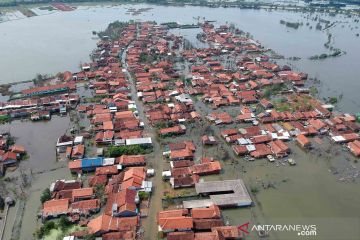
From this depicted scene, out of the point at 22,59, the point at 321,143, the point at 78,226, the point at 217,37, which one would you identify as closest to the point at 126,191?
the point at 78,226

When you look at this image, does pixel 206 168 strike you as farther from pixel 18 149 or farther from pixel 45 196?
pixel 18 149

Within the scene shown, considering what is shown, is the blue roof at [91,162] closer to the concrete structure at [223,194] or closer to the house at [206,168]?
the house at [206,168]

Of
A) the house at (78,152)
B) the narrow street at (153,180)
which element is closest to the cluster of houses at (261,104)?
the narrow street at (153,180)

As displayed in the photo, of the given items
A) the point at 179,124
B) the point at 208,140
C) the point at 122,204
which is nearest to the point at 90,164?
the point at 122,204

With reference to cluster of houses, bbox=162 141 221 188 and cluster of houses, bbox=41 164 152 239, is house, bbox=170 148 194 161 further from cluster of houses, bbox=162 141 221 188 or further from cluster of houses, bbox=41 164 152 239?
cluster of houses, bbox=41 164 152 239

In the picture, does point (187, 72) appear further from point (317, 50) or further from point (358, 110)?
point (317, 50)

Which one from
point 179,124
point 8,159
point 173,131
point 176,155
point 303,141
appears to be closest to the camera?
point 8,159

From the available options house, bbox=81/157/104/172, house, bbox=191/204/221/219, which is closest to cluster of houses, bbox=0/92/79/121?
house, bbox=81/157/104/172
